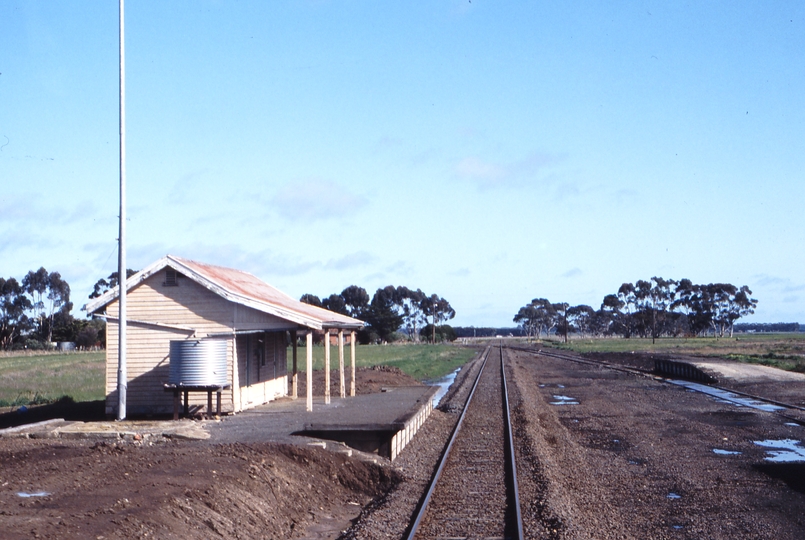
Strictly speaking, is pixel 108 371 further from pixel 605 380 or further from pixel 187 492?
pixel 605 380

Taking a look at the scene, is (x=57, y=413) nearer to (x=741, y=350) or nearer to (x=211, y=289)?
(x=211, y=289)

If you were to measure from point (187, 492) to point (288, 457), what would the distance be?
131 inches

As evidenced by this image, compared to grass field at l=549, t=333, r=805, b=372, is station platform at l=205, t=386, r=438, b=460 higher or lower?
lower

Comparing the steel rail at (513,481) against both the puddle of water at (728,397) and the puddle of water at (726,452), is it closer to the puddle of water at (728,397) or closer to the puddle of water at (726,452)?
the puddle of water at (726,452)

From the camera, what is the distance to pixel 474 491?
11.8m

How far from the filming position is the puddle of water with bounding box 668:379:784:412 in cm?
2481

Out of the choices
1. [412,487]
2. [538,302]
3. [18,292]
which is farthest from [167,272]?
[538,302]

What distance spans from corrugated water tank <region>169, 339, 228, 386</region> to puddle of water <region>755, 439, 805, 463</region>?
11529mm

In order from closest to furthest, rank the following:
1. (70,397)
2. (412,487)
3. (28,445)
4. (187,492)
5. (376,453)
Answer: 1. (187,492)
2. (412,487)
3. (28,445)
4. (376,453)
5. (70,397)

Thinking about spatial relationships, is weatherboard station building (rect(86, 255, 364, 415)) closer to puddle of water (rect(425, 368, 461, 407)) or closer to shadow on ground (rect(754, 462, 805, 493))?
puddle of water (rect(425, 368, 461, 407))

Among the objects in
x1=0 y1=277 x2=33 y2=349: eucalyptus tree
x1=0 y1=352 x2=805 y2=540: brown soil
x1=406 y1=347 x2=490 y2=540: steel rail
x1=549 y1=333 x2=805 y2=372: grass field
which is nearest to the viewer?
x1=0 y1=352 x2=805 y2=540: brown soil

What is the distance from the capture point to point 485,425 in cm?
2041

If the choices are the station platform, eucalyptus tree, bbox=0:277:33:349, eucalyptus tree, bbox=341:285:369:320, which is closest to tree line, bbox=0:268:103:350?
eucalyptus tree, bbox=0:277:33:349

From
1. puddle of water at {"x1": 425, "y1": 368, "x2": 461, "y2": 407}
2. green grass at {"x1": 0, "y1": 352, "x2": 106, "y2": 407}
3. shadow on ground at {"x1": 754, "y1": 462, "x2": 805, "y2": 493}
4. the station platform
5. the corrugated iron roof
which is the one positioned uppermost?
the corrugated iron roof
